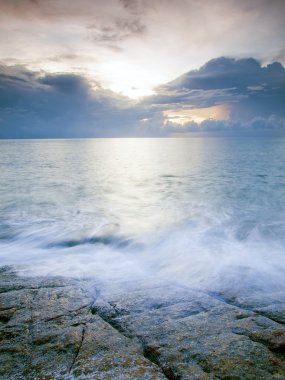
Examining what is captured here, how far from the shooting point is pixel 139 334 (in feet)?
12.0

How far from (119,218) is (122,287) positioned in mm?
7407

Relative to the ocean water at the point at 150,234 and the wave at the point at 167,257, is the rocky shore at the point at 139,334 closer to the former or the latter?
the wave at the point at 167,257

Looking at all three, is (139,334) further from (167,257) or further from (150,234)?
(150,234)

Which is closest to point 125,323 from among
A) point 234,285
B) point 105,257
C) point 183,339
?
point 183,339

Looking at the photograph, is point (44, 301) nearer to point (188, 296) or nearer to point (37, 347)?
point (37, 347)

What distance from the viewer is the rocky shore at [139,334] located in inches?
118

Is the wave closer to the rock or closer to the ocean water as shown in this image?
the ocean water

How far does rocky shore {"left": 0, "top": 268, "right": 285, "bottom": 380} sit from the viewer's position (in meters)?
3.01

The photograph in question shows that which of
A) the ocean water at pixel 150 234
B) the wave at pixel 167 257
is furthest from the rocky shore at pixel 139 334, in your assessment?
the ocean water at pixel 150 234

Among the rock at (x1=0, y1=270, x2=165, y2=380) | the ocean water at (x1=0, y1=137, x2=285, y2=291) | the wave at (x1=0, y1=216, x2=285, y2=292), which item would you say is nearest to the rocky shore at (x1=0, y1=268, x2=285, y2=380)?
the rock at (x1=0, y1=270, x2=165, y2=380)

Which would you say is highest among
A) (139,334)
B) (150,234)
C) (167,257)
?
(139,334)

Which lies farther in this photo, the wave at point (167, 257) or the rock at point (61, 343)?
the wave at point (167, 257)

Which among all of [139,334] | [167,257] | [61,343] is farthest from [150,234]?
[61,343]

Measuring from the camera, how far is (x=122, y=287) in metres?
5.44
